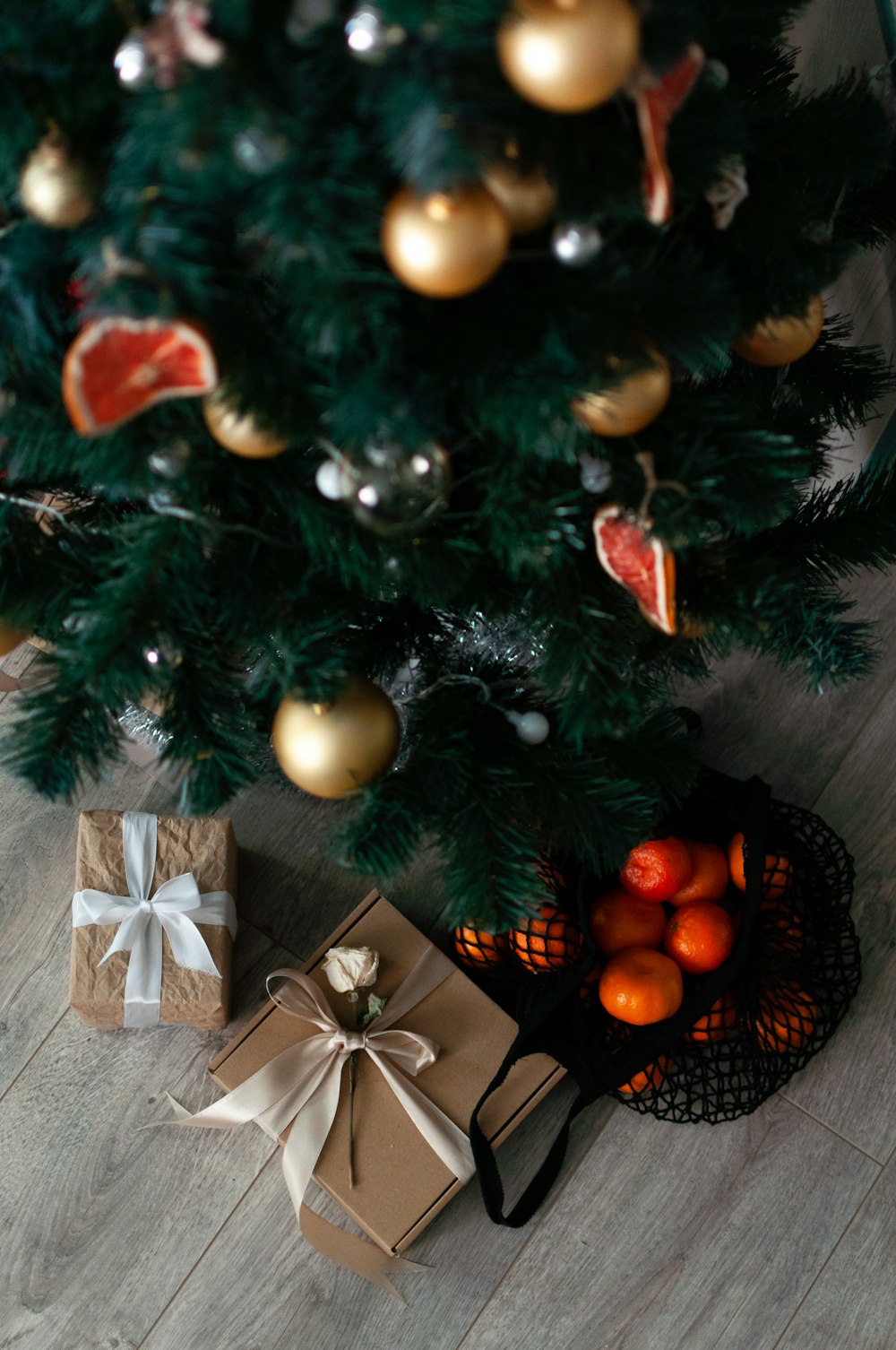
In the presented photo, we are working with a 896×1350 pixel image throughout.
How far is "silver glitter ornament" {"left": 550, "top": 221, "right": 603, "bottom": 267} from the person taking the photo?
1.38ft

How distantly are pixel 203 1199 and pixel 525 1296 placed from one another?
30cm

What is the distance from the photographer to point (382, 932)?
942 millimetres

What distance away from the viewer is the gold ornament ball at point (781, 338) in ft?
1.76

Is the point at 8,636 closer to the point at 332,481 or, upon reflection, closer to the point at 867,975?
the point at 332,481

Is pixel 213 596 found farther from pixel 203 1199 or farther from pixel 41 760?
pixel 203 1199

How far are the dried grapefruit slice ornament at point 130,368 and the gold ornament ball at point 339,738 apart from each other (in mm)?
191

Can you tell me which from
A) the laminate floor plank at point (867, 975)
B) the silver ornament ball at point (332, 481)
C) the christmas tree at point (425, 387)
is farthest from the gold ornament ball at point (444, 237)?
the laminate floor plank at point (867, 975)

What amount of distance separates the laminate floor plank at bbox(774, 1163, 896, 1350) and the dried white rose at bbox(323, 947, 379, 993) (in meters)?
0.48

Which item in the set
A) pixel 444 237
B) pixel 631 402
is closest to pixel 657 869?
pixel 631 402

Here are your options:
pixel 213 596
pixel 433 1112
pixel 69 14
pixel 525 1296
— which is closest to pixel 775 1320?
pixel 525 1296

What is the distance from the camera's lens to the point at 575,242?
0.42 m

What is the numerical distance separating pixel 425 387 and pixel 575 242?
0.28 ft

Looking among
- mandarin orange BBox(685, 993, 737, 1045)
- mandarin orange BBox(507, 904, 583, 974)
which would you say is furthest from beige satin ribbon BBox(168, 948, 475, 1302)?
mandarin orange BBox(685, 993, 737, 1045)

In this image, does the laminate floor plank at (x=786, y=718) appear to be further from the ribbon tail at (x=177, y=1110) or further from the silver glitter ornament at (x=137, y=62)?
A: the silver glitter ornament at (x=137, y=62)
